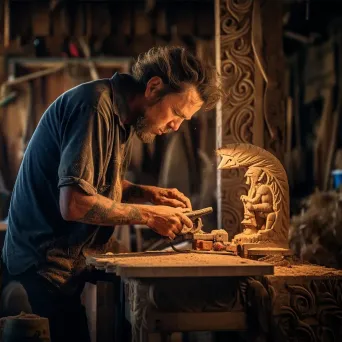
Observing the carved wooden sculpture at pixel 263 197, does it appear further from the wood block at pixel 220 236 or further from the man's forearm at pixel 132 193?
the man's forearm at pixel 132 193

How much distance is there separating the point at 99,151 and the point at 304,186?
23.5 feet

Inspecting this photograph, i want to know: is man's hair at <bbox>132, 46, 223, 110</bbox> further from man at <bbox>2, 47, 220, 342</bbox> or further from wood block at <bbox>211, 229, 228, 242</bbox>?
wood block at <bbox>211, 229, 228, 242</bbox>

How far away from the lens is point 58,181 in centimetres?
430

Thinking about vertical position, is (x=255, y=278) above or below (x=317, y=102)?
below

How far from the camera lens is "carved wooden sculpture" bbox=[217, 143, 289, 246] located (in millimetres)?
4684

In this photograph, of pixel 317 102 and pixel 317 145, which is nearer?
pixel 317 145

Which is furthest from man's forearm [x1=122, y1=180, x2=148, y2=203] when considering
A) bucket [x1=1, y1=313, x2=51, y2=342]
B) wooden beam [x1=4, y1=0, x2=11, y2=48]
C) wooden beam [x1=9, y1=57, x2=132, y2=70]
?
wooden beam [x1=9, y1=57, x2=132, y2=70]

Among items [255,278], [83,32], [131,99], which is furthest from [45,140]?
[83,32]

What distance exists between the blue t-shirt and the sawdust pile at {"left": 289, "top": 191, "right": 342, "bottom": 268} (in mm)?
3175

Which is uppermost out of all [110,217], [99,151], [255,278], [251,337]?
[99,151]

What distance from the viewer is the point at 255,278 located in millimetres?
3943

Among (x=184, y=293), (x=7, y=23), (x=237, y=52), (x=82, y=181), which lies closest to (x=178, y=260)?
(x=184, y=293)

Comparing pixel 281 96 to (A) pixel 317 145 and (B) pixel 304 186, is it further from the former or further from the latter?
(B) pixel 304 186

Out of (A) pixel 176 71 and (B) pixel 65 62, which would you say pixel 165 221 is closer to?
(A) pixel 176 71
